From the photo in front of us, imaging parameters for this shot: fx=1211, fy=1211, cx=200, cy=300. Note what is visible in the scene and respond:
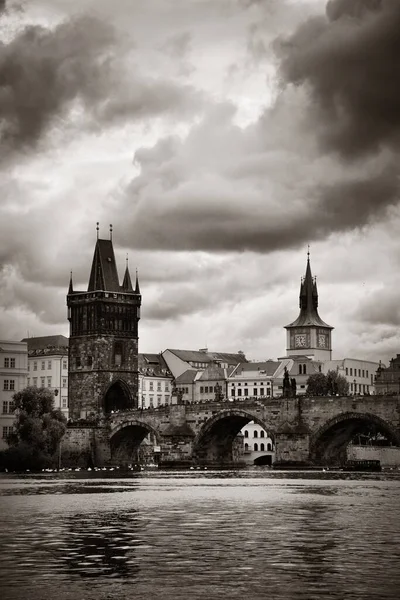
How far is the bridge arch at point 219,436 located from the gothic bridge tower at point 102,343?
1655 centimetres

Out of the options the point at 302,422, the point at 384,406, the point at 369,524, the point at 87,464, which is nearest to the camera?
the point at 369,524

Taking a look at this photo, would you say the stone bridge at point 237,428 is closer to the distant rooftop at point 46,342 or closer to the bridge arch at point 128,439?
the bridge arch at point 128,439

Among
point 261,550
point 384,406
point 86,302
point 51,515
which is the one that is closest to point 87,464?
point 86,302

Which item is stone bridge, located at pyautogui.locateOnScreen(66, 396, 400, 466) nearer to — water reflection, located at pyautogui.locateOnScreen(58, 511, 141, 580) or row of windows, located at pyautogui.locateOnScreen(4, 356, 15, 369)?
row of windows, located at pyautogui.locateOnScreen(4, 356, 15, 369)

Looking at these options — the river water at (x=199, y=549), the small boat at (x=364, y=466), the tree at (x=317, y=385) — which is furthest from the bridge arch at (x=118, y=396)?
the river water at (x=199, y=549)

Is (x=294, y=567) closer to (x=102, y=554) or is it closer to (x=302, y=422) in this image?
(x=102, y=554)

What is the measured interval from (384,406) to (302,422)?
10.9m

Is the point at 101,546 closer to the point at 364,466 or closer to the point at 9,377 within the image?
the point at 364,466

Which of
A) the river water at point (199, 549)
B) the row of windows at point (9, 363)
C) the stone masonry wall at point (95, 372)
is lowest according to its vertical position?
the river water at point (199, 549)

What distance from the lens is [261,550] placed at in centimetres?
3128

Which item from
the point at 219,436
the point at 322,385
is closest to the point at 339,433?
the point at 219,436

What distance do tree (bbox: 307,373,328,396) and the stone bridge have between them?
98.4 ft

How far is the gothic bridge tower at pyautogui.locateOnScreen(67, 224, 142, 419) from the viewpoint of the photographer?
14988cm

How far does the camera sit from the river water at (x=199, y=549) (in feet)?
81.4
